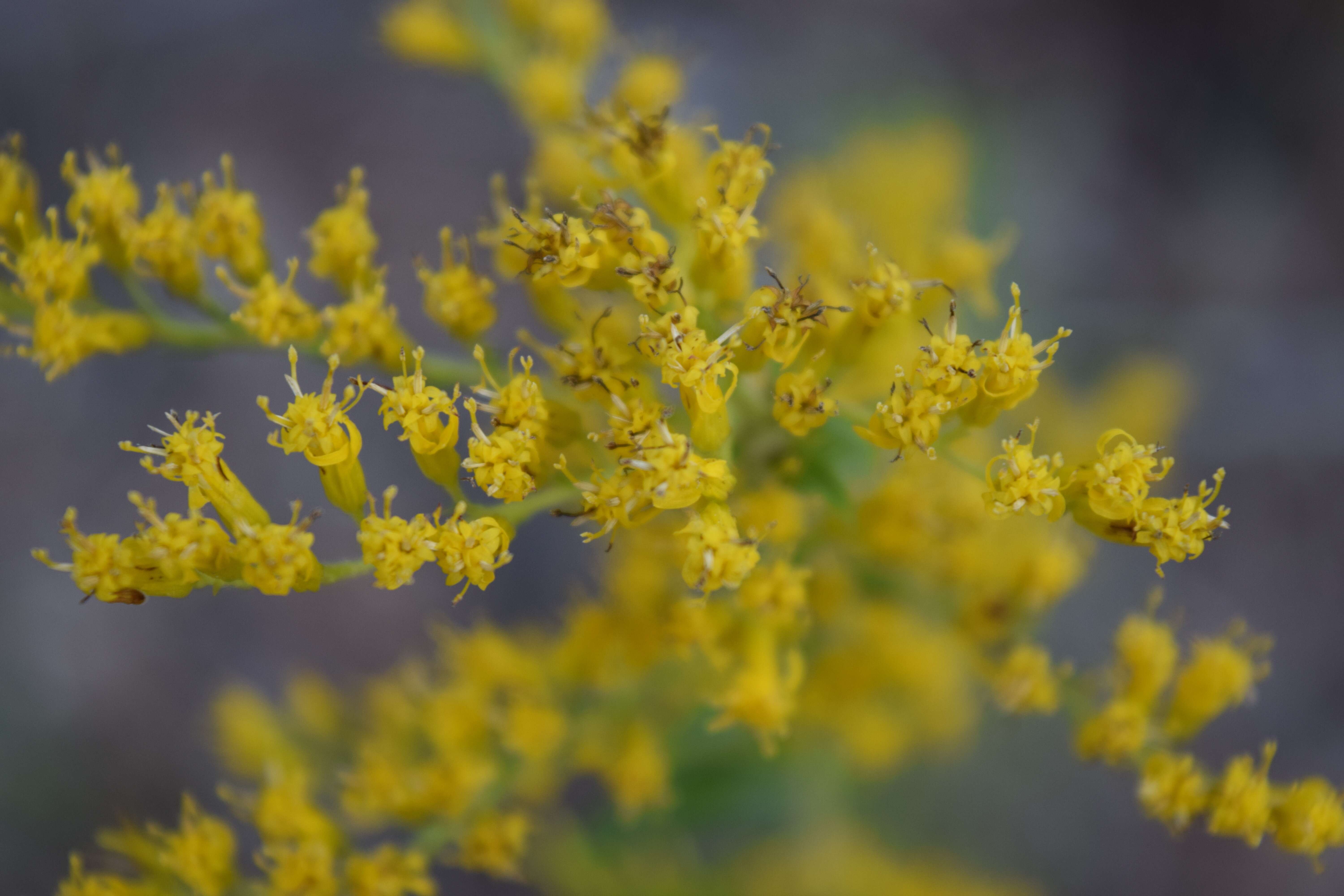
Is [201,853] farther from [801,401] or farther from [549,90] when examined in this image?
[549,90]

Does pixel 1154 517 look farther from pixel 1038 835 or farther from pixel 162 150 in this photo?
pixel 162 150

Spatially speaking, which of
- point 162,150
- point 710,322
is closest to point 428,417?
point 710,322

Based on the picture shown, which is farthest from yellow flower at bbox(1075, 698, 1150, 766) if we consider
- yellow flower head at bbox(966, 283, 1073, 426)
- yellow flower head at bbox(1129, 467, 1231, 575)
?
yellow flower head at bbox(966, 283, 1073, 426)

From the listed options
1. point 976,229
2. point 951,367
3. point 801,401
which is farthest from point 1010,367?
point 976,229

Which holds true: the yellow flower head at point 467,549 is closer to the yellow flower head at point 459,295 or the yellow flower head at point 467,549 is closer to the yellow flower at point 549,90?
the yellow flower head at point 459,295

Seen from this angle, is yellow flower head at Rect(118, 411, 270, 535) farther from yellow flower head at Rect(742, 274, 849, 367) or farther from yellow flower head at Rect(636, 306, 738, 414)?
yellow flower head at Rect(742, 274, 849, 367)

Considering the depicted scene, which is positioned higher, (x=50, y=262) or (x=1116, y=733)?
(x=50, y=262)

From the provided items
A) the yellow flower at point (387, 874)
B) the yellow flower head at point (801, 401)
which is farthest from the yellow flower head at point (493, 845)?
the yellow flower head at point (801, 401)
